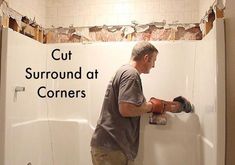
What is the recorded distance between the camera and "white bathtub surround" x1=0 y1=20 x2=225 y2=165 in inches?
63.0

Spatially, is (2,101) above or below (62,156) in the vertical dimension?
above

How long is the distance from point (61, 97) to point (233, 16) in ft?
4.53

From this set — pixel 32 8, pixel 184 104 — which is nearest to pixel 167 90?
pixel 184 104

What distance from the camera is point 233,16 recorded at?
3.85 feet

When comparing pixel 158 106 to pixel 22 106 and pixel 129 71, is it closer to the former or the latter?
pixel 129 71

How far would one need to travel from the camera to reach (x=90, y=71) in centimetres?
203

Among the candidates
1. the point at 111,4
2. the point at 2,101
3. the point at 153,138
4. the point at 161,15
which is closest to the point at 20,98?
the point at 2,101

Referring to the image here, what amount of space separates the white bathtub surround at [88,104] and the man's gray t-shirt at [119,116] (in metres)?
0.31

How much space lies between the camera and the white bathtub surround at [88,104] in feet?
5.25

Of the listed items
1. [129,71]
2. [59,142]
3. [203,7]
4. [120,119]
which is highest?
[203,7]

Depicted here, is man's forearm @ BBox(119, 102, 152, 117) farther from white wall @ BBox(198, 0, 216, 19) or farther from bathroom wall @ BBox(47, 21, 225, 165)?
white wall @ BBox(198, 0, 216, 19)

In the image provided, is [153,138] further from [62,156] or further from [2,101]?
[2,101]

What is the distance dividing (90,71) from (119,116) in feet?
1.90

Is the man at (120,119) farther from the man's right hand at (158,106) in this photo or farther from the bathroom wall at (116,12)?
the bathroom wall at (116,12)
